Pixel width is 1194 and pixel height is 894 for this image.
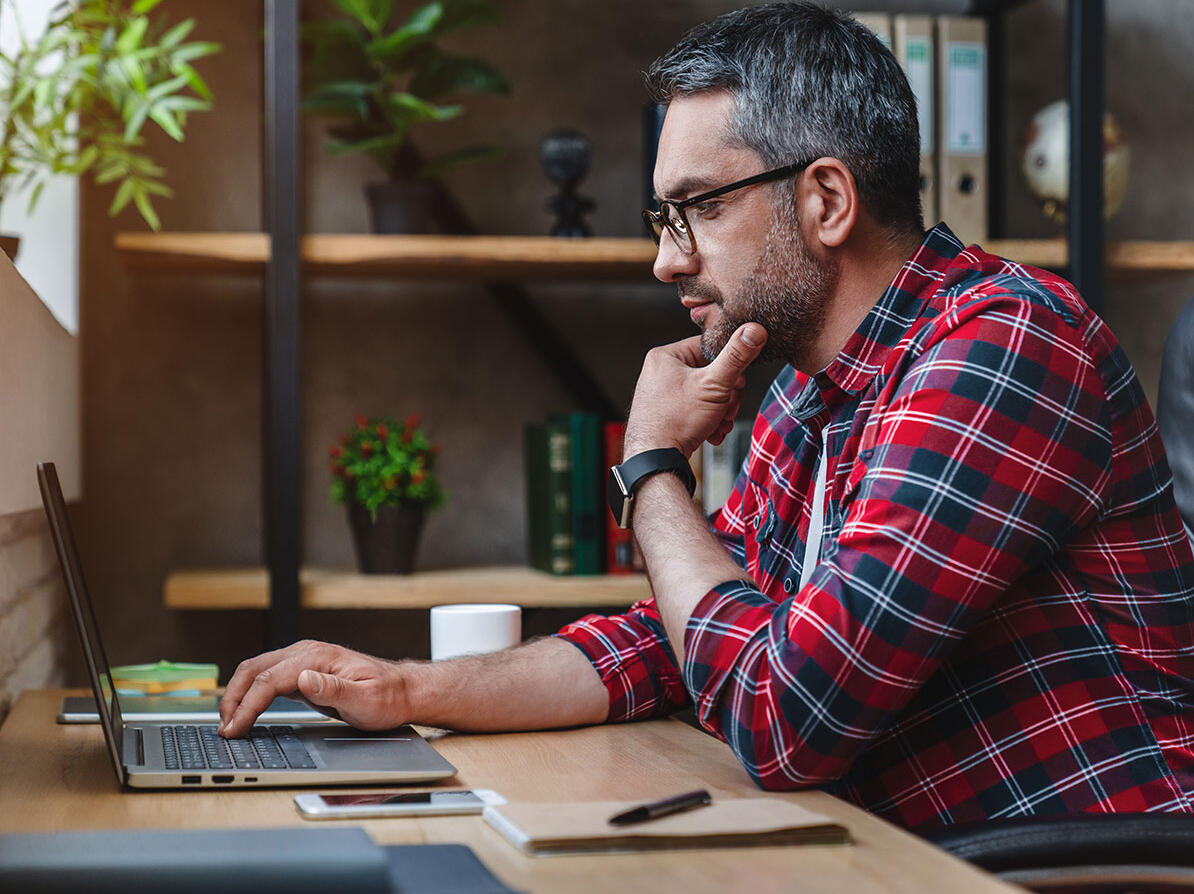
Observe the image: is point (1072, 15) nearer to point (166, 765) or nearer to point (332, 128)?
point (332, 128)

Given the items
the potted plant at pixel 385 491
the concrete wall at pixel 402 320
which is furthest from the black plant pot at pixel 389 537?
the concrete wall at pixel 402 320

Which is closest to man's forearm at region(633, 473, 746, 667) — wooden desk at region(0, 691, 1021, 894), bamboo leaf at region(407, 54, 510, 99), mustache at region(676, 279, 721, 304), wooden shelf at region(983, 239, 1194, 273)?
wooden desk at region(0, 691, 1021, 894)

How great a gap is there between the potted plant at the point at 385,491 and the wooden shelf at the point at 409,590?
40 millimetres

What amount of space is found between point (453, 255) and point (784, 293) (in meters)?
0.95

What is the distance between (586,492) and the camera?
2.19 meters

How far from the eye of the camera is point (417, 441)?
214 centimetres

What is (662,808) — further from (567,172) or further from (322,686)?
(567,172)

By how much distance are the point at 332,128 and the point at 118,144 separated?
1.14 ft

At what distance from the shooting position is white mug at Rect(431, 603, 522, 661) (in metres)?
1.31

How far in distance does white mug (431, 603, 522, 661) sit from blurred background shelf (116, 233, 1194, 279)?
899mm

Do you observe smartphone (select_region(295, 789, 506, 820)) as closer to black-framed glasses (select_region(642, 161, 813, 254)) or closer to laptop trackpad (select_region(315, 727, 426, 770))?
laptop trackpad (select_region(315, 727, 426, 770))

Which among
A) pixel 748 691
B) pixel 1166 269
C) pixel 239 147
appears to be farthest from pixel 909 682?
pixel 239 147

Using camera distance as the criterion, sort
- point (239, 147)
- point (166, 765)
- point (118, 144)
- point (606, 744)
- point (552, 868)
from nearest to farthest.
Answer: point (552, 868), point (166, 765), point (606, 744), point (118, 144), point (239, 147)

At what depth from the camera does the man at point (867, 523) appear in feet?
3.16
